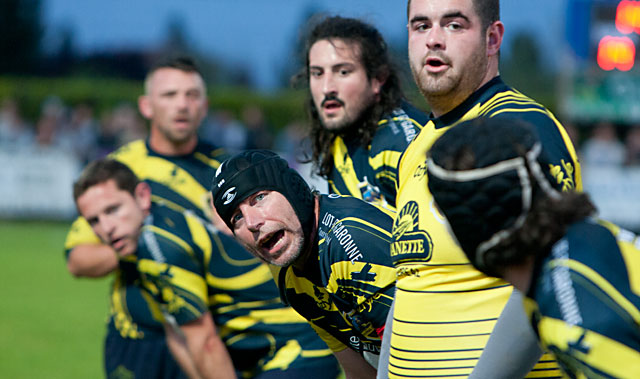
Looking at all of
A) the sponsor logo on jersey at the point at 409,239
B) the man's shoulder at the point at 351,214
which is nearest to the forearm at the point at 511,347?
the sponsor logo on jersey at the point at 409,239

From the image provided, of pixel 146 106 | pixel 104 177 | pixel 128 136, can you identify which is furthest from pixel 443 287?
pixel 128 136

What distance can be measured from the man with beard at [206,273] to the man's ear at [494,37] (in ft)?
7.12

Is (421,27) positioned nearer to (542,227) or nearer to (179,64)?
(542,227)

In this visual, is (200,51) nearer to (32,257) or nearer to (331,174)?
(32,257)

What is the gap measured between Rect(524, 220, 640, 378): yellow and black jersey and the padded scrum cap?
139mm

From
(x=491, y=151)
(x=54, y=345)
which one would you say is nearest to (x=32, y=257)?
(x=54, y=345)

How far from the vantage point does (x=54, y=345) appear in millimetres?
8320

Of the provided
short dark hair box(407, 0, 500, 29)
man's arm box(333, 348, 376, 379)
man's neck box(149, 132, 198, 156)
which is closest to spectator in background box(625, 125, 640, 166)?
man's neck box(149, 132, 198, 156)

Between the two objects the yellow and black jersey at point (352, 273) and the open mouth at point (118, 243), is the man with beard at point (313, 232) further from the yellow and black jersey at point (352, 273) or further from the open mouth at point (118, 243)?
the open mouth at point (118, 243)

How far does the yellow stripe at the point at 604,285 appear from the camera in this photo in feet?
5.80

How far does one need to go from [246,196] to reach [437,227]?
0.78 meters

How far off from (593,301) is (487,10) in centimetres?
159

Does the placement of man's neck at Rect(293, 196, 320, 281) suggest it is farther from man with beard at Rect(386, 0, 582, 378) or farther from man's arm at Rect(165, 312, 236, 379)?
man's arm at Rect(165, 312, 236, 379)

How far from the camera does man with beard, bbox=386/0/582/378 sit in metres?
2.55
